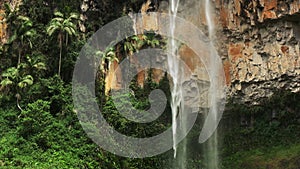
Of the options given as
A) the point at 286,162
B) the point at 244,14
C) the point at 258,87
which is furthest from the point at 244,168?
the point at 244,14

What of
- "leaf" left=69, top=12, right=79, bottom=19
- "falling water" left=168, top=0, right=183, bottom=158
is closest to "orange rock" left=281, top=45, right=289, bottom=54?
"falling water" left=168, top=0, right=183, bottom=158

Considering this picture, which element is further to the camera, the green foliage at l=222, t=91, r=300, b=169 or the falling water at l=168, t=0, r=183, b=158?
the falling water at l=168, t=0, r=183, b=158

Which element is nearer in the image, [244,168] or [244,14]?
[244,168]

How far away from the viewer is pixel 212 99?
77.9 feet

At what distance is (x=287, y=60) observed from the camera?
2253 centimetres

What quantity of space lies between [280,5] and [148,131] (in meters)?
8.92

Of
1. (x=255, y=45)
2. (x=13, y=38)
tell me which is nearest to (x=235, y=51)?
(x=255, y=45)

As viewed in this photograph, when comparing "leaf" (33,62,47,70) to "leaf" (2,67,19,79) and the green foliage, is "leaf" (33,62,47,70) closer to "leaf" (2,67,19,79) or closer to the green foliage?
"leaf" (2,67,19,79)

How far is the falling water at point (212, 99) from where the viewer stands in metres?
22.2

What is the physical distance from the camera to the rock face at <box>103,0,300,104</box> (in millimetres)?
22297

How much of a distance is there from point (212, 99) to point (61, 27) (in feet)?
28.4

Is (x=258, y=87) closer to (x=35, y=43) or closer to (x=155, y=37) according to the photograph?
(x=155, y=37)

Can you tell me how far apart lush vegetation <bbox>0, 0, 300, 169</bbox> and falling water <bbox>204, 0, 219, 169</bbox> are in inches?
17.0

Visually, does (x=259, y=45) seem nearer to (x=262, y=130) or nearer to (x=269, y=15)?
(x=269, y=15)
